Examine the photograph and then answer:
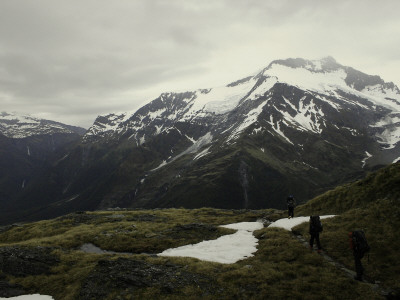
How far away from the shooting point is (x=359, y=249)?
63.5 feet

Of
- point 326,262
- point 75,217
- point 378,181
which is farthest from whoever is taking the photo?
point 75,217

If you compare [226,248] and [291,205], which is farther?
[291,205]

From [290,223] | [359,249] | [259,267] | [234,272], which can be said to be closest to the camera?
[359,249]

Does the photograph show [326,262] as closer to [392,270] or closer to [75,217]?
[392,270]

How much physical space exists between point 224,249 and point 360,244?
12936 mm

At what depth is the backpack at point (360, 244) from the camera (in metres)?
19.3

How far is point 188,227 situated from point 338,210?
18.4 meters

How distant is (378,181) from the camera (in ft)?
109

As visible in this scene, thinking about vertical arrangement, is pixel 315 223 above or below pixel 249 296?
above

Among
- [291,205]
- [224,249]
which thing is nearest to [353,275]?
[224,249]

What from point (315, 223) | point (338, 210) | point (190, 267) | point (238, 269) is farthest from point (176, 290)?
point (338, 210)

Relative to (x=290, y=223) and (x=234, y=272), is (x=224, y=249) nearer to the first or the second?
(x=234, y=272)

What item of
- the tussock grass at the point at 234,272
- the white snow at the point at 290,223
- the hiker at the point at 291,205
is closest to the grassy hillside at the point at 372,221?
the tussock grass at the point at 234,272

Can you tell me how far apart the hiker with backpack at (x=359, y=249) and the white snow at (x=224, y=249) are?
9.11 meters
